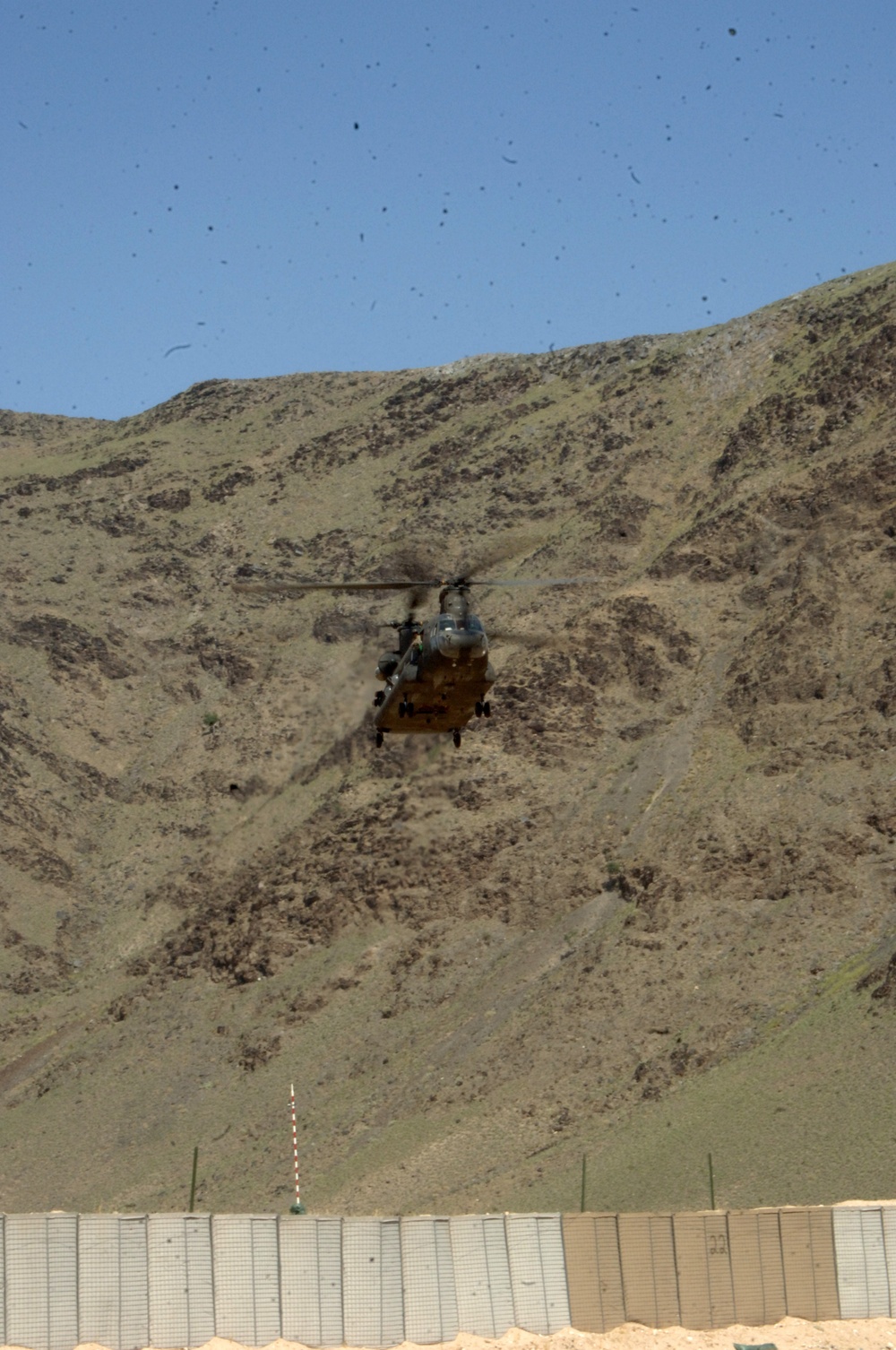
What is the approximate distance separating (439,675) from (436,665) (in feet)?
1.10

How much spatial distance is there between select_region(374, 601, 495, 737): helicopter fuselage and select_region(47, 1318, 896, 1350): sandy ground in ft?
44.4

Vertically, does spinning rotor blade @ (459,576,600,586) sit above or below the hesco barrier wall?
above

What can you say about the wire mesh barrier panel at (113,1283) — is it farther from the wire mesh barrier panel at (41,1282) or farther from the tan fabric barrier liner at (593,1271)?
the tan fabric barrier liner at (593,1271)

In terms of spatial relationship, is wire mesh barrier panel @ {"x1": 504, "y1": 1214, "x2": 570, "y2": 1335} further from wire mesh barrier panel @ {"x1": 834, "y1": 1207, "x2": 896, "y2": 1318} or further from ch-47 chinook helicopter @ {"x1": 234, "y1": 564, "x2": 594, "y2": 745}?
ch-47 chinook helicopter @ {"x1": 234, "y1": 564, "x2": 594, "y2": 745}

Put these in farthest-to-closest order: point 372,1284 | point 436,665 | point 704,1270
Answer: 1. point 436,665
2. point 704,1270
3. point 372,1284

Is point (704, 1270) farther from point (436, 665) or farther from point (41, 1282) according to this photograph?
point (436, 665)

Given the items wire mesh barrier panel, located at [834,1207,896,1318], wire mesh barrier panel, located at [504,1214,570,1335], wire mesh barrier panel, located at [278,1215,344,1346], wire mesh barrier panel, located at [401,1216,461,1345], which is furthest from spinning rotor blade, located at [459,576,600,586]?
wire mesh barrier panel, located at [834,1207,896,1318]

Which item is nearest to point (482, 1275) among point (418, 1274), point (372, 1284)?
point (418, 1274)

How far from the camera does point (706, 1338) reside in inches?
1139

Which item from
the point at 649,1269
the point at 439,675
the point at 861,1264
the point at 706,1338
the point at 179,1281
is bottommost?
the point at 706,1338

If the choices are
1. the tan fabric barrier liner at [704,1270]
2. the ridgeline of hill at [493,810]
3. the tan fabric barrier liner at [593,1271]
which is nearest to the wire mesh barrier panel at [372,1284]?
the tan fabric barrier liner at [593,1271]

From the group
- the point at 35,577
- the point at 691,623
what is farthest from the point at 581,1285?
the point at 35,577

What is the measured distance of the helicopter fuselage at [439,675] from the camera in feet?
119

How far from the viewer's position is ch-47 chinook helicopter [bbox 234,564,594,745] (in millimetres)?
36094
